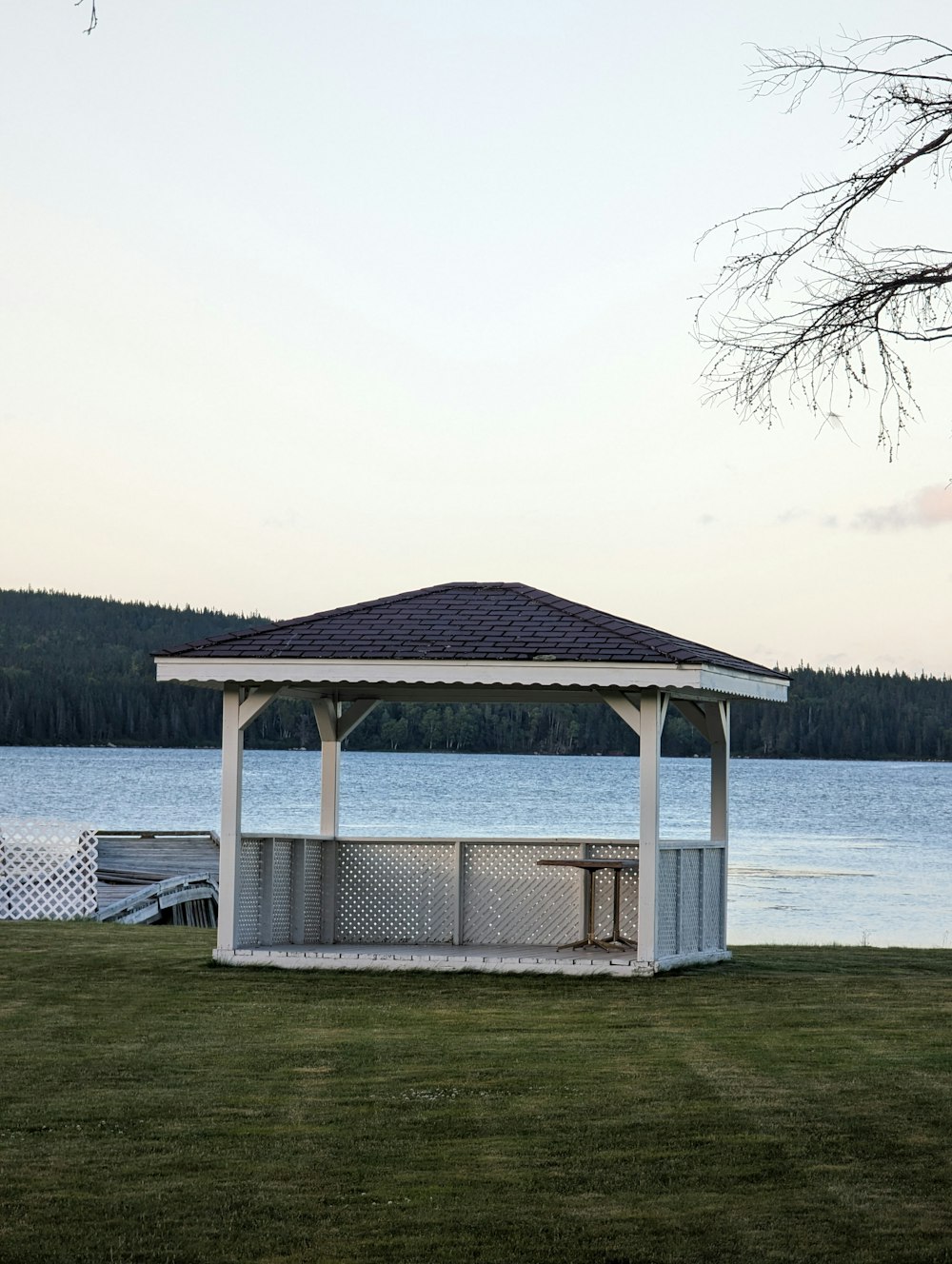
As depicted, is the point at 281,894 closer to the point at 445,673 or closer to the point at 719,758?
the point at 445,673

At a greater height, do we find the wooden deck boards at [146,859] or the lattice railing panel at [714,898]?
the lattice railing panel at [714,898]

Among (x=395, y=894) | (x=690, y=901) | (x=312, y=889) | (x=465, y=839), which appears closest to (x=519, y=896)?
(x=465, y=839)

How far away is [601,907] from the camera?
50.8 ft

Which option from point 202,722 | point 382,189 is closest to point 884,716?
point 202,722

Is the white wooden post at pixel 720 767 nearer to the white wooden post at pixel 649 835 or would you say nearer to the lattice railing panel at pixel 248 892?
the white wooden post at pixel 649 835

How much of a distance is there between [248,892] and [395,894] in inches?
65.4

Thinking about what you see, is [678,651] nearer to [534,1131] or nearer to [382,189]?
[534,1131]

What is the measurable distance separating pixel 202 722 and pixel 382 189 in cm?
12742

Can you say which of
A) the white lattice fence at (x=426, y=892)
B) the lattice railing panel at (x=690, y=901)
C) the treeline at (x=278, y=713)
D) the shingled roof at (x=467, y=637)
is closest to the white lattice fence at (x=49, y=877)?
the white lattice fence at (x=426, y=892)

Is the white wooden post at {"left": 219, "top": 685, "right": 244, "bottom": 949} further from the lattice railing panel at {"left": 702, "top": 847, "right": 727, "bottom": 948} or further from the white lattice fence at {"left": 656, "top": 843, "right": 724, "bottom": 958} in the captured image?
the lattice railing panel at {"left": 702, "top": 847, "right": 727, "bottom": 948}

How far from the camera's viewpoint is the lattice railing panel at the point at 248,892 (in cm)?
1477

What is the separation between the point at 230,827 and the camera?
571 inches

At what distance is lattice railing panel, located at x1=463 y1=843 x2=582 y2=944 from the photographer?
15.5 meters

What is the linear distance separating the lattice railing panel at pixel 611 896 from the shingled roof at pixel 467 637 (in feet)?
6.84
